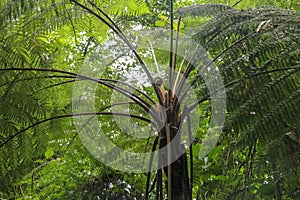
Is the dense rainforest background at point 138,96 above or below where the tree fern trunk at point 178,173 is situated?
above

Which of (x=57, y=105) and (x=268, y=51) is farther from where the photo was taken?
(x=57, y=105)

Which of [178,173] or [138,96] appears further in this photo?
[138,96]

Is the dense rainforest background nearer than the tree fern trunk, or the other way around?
the dense rainforest background

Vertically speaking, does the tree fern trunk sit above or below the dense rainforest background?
below

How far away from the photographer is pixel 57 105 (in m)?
1.74

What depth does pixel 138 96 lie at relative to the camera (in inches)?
56.4

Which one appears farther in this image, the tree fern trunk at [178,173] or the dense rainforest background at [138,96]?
the tree fern trunk at [178,173]

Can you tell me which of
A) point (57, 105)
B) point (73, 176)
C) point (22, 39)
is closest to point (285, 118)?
point (22, 39)

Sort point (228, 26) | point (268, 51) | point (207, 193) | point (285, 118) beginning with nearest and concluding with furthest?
point (285, 118) → point (268, 51) → point (228, 26) → point (207, 193)

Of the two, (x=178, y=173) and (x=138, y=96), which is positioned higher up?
(x=138, y=96)

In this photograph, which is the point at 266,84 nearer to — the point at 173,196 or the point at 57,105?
the point at 173,196

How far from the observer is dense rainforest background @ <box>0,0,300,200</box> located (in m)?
0.95

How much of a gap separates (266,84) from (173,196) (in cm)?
43

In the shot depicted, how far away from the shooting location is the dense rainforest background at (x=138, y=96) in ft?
3.13
